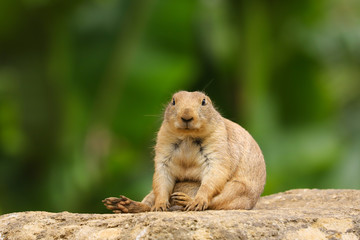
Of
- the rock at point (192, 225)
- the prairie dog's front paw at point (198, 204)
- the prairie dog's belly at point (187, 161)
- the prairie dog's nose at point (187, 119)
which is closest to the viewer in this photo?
the rock at point (192, 225)

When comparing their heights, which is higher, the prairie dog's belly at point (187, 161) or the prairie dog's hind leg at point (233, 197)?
the prairie dog's belly at point (187, 161)

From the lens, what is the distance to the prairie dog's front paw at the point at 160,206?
6.59 m

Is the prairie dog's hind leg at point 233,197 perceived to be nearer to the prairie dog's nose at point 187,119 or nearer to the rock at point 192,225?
the rock at point 192,225

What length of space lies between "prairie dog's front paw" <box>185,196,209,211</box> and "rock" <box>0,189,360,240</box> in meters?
0.22

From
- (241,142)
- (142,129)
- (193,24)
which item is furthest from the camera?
(193,24)

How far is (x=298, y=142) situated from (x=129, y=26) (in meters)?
4.39

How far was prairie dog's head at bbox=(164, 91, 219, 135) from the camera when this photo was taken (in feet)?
21.6

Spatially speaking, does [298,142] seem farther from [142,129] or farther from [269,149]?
[142,129]

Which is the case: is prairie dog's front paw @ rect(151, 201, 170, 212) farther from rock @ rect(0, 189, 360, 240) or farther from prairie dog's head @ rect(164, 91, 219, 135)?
prairie dog's head @ rect(164, 91, 219, 135)

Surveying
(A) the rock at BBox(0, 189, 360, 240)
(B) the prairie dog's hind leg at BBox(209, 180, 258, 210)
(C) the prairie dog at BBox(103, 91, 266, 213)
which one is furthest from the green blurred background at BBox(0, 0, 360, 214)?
(A) the rock at BBox(0, 189, 360, 240)

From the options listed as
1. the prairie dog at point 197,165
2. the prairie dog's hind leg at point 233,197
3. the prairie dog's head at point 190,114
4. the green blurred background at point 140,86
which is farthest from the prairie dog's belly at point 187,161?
the green blurred background at point 140,86

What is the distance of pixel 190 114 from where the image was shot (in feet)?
21.5

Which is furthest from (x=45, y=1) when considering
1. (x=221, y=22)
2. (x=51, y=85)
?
(x=221, y=22)

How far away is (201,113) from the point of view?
22.1 feet
